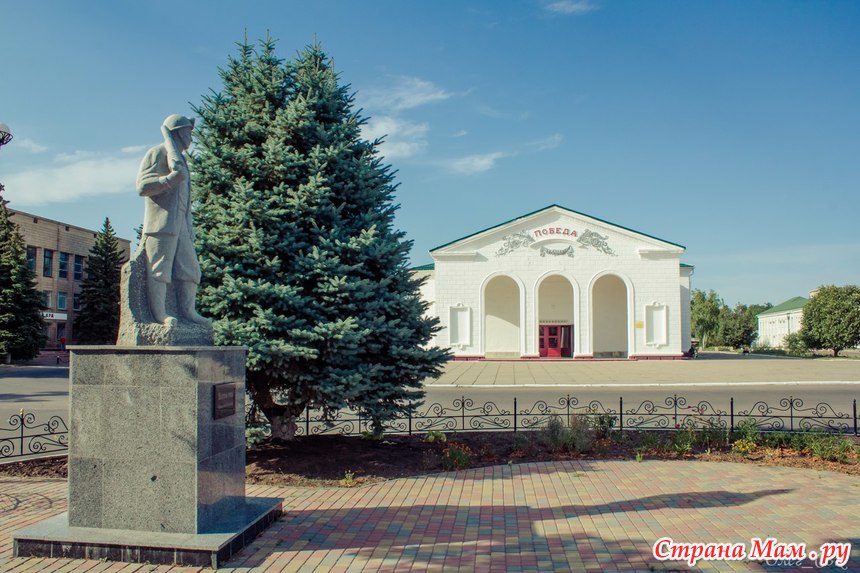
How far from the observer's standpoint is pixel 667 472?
8.41 m

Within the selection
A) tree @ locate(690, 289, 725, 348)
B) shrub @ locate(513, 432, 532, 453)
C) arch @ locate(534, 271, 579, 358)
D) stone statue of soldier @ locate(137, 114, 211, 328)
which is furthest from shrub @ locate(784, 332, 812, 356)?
stone statue of soldier @ locate(137, 114, 211, 328)

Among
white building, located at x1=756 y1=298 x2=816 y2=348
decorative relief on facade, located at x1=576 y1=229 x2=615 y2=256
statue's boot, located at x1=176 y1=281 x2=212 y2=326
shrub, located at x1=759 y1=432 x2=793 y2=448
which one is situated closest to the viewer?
statue's boot, located at x1=176 y1=281 x2=212 y2=326

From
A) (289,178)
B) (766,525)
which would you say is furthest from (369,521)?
(289,178)

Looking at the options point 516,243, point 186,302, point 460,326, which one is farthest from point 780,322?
point 186,302

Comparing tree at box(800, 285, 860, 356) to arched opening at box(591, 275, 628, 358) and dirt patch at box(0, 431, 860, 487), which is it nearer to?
arched opening at box(591, 275, 628, 358)

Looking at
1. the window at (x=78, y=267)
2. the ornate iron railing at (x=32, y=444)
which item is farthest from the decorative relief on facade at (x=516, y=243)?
the window at (x=78, y=267)

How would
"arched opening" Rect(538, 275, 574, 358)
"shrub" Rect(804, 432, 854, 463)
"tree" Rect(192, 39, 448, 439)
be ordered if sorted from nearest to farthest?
"tree" Rect(192, 39, 448, 439) → "shrub" Rect(804, 432, 854, 463) → "arched opening" Rect(538, 275, 574, 358)

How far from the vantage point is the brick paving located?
5.12m

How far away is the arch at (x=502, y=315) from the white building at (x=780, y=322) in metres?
67.2

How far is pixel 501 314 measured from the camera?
149 ft

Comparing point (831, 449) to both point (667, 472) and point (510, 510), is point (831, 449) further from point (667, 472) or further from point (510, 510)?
point (510, 510)

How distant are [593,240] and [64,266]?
4141 cm

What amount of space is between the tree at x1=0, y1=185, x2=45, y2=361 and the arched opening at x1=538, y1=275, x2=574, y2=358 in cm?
3234

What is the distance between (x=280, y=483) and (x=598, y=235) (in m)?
36.9
